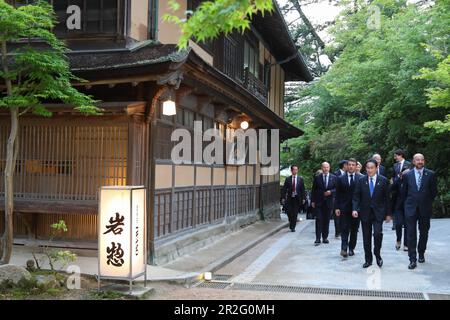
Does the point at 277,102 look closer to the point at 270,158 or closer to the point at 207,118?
the point at 270,158

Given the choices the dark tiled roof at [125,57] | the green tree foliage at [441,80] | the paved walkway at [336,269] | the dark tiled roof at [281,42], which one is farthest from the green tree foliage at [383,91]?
the dark tiled roof at [125,57]

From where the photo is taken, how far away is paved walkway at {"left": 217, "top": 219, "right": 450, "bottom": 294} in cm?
890

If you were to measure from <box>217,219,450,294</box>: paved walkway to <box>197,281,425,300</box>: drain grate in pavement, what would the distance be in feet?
0.87

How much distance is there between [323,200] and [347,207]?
2470 millimetres

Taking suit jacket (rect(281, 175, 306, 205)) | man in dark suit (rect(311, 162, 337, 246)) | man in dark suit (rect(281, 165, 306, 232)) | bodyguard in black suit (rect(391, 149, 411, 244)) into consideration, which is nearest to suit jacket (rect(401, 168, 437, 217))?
bodyguard in black suit (rect(391, 149, 411, 244))

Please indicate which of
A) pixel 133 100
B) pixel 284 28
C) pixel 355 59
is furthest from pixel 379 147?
pixel 133 100

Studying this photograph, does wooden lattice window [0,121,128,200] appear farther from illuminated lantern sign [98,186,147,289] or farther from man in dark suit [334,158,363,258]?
man in dark suit [334,158,363,258]

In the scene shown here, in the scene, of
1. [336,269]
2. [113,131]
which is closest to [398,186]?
[336,269]

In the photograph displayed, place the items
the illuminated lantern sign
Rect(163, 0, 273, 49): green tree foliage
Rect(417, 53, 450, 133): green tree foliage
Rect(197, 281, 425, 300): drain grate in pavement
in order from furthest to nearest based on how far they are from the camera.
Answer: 1. Rect(417, 53, 450, 133): green tree foliage
2. Rect(197, 281, 425, 300): drain grate in pavement
3. the illuminated lantern sign
4. Rect(163, 0, 273, 49): green tree foliage

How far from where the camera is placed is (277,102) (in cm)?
2478

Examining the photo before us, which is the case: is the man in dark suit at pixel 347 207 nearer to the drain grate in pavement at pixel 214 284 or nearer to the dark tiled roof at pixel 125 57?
the drain grate in pavement at pixel 214 284

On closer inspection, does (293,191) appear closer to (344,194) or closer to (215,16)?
(344,194)

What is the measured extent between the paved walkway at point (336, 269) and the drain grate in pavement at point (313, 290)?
0.26m
